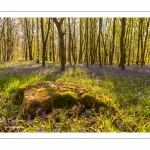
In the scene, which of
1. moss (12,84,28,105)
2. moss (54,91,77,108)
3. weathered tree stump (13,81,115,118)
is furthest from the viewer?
moss (12,84,28,105)

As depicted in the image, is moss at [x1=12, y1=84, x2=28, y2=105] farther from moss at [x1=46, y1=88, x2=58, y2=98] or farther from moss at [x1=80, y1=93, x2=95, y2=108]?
moss at [x1=80, y1=93, x2=95, y2=108]

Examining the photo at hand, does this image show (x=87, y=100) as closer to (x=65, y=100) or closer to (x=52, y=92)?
(x=65, y=100)

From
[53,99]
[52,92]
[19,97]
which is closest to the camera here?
[53,99]

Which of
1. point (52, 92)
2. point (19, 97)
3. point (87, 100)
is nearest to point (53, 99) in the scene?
point (52, 92)

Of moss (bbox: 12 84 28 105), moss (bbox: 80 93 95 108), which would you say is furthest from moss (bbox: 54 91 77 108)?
moss (bbox: 12 84 28 105)

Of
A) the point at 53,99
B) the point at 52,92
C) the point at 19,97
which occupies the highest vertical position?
the point at 52,92

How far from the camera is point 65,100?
505 centimetres

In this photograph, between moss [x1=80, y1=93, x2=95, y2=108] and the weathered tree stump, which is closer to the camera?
the weathered tree stump

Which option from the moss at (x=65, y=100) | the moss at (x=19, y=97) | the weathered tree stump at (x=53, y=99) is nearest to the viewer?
the weathered tree stump at (x=53, y=99)

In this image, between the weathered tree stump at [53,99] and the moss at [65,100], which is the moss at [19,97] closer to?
the weathered tree stump at [53,99]

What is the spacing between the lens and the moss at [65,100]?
5.01 m

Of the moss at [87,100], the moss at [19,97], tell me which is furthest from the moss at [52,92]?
the moss at [19,97]

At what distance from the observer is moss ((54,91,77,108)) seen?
16.4 feet
